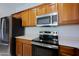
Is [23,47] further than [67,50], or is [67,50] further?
[23,47]

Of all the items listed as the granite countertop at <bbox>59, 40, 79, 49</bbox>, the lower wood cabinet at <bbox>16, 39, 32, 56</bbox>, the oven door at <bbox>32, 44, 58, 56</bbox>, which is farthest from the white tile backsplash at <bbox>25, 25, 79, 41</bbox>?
the lower wood cabinet at <bbox>16, 39, 32, 56</bbox>

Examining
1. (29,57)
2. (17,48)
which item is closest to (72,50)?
(29,57)

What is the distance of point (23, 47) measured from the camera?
183 centimetres

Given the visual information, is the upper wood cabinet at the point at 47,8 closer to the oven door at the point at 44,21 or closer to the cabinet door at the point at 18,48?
the oven door at the point at 44,21

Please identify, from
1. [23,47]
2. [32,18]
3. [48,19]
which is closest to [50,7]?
[48,19]

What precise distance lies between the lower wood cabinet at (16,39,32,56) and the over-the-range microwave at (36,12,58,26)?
273mm

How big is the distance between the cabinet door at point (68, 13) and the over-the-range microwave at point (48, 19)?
0.06m

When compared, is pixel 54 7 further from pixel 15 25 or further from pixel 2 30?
pixel 2 30

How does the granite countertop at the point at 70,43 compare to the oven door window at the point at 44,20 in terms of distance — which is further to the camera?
the oven door window at the point at 44,20

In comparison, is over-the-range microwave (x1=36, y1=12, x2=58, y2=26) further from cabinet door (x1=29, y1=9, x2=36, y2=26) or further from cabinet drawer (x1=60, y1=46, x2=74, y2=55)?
cabinet drawer (x1=60, y1=46, x2=74, y2=55)

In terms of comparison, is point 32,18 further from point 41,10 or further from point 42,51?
point 42,51

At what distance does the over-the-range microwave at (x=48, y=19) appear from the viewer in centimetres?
175

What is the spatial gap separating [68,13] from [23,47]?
0.68 meters

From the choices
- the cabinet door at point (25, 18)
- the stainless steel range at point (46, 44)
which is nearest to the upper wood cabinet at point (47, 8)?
the cabinet door at point (25, 18)
